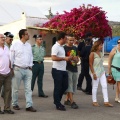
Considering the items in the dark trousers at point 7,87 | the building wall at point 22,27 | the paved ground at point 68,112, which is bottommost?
the paved ground at point 68,112

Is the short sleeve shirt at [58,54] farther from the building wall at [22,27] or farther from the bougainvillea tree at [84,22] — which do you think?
the building wall at [22,27]

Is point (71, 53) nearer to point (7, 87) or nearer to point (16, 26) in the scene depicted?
point (7, 87)

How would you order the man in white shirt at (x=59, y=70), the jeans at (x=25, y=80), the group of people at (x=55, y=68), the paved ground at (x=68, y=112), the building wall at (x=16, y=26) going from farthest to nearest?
the building wall at (x=16, y=26) → the man in white shirt at (x=59, y=70) → the jeans at (x=25, y=80) → the group of people at (x=55, y=68) → the paved ground at (x=68, y=112)

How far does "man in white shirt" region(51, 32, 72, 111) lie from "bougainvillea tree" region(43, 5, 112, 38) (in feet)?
81.8

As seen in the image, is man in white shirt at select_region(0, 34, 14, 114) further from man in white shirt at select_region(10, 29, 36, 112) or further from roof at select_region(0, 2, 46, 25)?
roof at select_region(0, 2, 46, 25)

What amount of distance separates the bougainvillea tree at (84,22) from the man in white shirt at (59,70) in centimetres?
→ 2493

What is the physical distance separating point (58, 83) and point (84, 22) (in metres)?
26.1

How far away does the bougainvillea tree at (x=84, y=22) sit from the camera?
34.2m

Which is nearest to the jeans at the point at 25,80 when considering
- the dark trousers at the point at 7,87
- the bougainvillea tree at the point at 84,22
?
the dark trousers at the point at 7,87

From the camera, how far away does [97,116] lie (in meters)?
8.09

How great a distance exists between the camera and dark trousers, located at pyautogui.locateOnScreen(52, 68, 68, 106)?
337 inches

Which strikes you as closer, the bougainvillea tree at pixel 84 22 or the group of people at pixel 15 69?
the group of people at pixel 15 69

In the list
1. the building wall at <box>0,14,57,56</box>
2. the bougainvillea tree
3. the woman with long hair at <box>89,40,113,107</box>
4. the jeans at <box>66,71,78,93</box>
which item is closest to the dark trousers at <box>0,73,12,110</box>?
the jeans at <box>66,71,78,93</box>

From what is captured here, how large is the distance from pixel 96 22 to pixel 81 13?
85.4 inches
